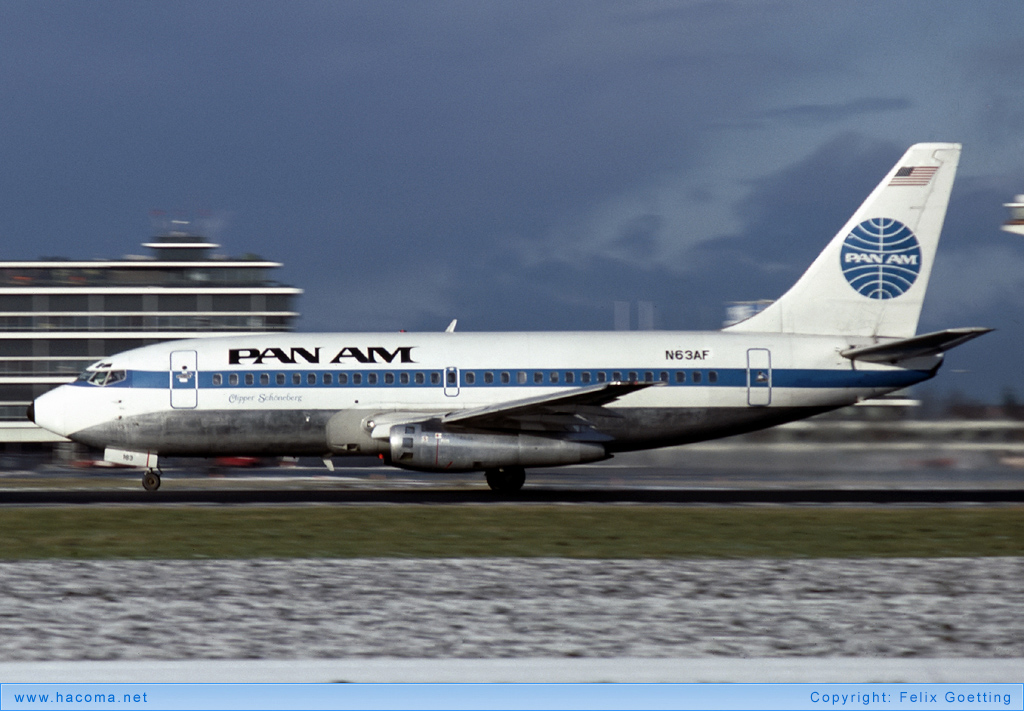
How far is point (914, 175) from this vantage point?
1112 inches

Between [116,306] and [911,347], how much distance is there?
81203 millimetres

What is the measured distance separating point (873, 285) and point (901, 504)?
23.2 ft

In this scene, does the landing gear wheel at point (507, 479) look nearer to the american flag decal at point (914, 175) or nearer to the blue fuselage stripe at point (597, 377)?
the blue fuselage stripe at point (597, 377)

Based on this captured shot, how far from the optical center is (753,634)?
412 inches

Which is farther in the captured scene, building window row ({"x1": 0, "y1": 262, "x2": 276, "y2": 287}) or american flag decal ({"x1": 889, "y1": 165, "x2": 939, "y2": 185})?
building window row ({"x1": 0, "y1": 262, "x2": 276, "y2": 287})

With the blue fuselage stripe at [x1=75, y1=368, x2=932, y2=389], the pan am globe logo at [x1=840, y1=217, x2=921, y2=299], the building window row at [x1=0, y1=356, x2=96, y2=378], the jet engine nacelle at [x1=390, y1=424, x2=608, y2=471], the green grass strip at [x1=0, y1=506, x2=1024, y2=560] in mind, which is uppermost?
the building window row at [x1=0, y1=356, x2=96, y2=378]

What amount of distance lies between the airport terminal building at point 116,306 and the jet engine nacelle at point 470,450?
7049cm

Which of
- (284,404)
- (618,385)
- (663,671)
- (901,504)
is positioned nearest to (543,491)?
(618,385)

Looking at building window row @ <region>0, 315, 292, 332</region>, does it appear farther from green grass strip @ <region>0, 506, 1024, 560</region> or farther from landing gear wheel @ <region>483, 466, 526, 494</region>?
green grass strip @ <region>0, 506, 1024, 560</region>

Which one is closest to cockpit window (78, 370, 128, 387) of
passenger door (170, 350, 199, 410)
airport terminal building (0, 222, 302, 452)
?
passenger door (170, 350, 199, 410)

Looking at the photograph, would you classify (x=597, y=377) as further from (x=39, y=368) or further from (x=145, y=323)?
(x=39, y=368)

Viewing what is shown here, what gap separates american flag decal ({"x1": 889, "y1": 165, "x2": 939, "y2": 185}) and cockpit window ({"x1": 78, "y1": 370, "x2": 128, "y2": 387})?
18.5 metres

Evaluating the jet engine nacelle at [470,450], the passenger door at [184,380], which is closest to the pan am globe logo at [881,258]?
the jet engine nacelle at [470,450]

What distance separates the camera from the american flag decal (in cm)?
2822
